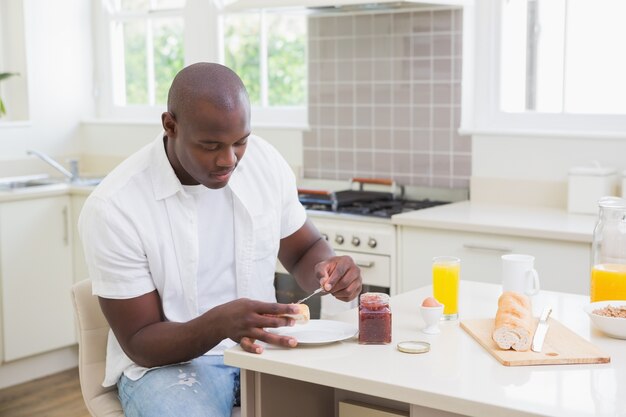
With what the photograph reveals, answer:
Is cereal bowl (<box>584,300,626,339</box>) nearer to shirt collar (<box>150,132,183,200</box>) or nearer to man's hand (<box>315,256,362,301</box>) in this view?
man's hand (<box>315,256,362,301</box>)

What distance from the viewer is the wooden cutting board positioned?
1.80m

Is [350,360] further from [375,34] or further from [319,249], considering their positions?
[375,34]

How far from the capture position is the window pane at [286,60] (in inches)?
183

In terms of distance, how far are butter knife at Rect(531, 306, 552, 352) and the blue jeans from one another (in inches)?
27.0

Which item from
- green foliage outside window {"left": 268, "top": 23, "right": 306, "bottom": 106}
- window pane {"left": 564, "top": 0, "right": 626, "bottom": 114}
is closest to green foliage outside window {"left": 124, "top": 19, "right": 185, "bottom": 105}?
green foliage outside window {"left": 268, "top": 23, "right": 306, "bottom": 106}

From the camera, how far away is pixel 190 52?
489 centimetres

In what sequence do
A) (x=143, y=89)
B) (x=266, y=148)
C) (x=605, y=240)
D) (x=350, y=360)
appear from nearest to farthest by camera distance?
1. (x=350, y=360)
2. (x=605, y=240)
3. (x=266, y=148)
4. (x=143, y=89)

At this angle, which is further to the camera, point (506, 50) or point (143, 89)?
point (143, 89)

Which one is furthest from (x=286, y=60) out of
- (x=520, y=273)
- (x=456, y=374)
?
(x=456, y=374)

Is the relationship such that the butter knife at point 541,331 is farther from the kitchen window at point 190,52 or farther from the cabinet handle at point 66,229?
the cabinet handle at point 66,229

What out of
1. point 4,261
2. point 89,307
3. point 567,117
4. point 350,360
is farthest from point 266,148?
point 4,261

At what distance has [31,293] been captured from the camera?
435 cm

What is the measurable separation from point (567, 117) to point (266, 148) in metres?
1.81

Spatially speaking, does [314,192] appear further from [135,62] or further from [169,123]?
[169,123]
